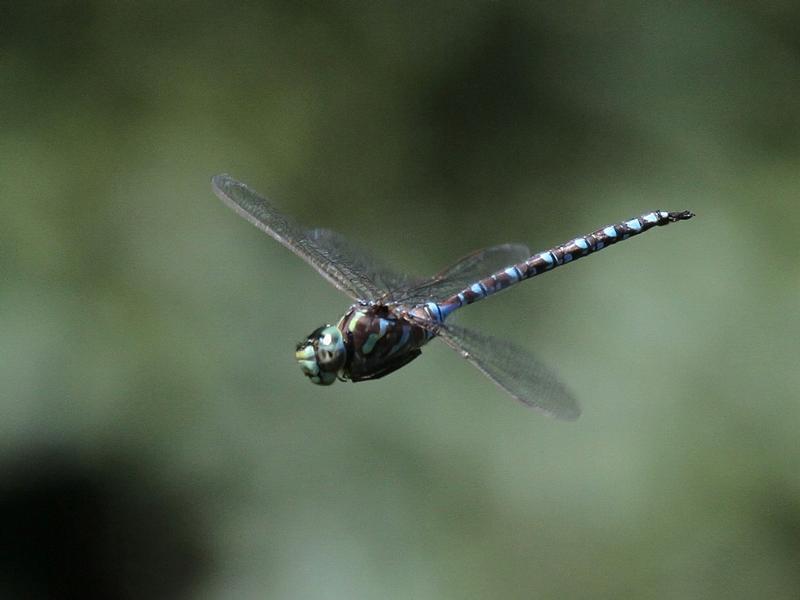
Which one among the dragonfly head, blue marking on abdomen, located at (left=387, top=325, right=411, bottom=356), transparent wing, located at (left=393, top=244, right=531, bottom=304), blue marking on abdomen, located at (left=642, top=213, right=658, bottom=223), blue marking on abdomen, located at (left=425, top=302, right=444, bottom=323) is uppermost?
blue marking on abdomen, located at (left=642, top=213, right=658, bottom=223)

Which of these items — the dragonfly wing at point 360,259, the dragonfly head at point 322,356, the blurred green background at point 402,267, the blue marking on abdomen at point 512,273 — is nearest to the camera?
the dragonfly head at point 322,356

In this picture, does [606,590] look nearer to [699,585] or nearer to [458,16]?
[699,585]

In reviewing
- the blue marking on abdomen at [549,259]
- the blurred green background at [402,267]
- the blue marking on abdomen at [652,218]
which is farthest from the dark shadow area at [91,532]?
the blue marking on abdomen at [652,218]

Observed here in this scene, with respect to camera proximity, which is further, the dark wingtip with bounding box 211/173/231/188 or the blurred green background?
the blurred green background

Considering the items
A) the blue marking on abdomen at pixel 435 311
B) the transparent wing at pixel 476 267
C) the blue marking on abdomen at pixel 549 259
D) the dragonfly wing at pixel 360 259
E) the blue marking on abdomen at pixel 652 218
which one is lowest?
the blue marking on abdomen at pixel 435 311

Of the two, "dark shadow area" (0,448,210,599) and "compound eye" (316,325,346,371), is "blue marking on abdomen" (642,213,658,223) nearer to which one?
"compound eye" (316,325,346,371)

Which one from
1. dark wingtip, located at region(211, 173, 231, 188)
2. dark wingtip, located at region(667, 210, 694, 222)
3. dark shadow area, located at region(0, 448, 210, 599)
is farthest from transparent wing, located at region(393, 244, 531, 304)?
dark shadow area, located at region(0, 448, 210, 599)

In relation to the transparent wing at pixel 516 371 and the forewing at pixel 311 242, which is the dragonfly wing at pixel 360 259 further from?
the transparent wing at pixel 516 371
